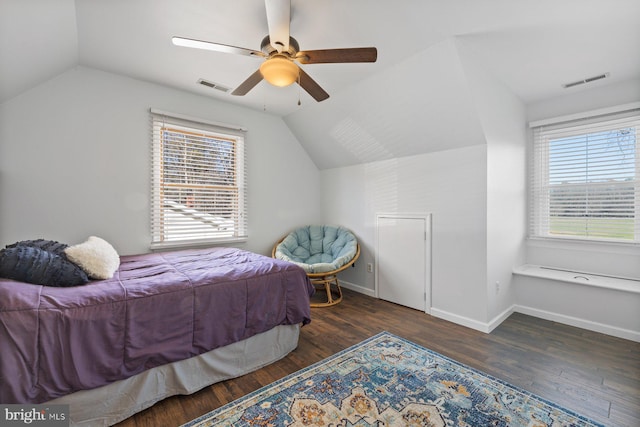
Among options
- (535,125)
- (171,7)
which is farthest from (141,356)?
(535,125)

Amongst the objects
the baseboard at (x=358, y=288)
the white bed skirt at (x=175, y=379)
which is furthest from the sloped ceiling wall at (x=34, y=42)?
the baseboard at (x=358, y=288)

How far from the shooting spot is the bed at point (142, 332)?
1302 millimetres

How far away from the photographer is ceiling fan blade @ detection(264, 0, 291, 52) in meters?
1.47

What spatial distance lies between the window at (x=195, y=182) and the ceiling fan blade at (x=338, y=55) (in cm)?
192

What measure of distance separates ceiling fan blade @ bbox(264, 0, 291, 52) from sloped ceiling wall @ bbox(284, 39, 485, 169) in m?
1.31

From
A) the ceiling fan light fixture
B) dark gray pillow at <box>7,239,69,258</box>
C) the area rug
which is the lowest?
the area rug

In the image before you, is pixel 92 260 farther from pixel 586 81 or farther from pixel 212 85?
pixel 586 81

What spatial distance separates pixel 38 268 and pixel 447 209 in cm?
338

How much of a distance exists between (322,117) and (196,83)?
1544mm

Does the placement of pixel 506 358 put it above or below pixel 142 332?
below

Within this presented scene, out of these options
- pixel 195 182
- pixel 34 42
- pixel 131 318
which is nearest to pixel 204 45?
pixel 34 42

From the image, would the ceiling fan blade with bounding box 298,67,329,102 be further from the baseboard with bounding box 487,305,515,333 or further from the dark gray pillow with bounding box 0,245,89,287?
the baseboard with bounding box 487,305,515,333

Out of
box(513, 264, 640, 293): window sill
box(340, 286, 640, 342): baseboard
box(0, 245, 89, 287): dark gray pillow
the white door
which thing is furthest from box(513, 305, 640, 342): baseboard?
box(0, 245, 89, 287): dark gray pillow

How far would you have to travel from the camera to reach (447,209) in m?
3.02
